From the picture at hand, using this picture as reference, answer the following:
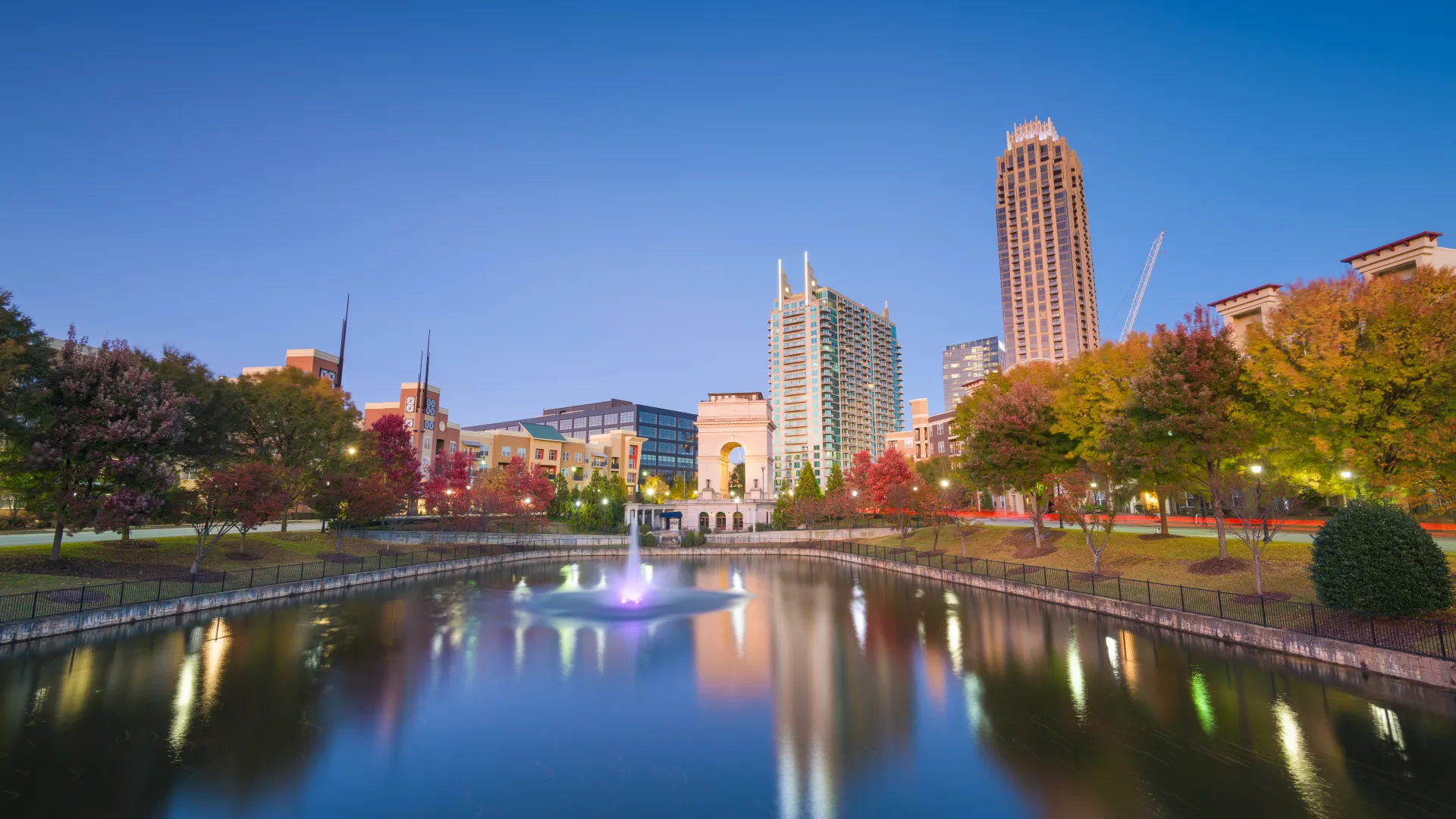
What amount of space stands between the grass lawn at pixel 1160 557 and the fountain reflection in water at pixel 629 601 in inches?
720

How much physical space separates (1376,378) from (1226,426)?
5149 mm

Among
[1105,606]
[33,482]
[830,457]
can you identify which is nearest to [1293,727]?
[1105,606]

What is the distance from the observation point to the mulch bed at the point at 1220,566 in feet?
84.3

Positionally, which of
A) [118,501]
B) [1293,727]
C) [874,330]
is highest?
[874,330]

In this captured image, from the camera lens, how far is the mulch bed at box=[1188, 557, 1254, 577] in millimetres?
25688

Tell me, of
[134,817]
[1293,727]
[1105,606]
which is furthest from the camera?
[1105,606]

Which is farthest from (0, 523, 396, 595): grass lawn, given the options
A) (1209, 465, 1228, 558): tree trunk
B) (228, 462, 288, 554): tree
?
(1209, 465, 1228, 558): tree trunk

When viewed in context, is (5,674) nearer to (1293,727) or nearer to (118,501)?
(118,501)

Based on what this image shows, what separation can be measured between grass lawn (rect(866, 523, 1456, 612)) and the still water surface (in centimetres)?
700

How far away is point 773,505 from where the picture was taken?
7181 cm

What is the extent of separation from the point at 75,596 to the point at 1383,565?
39.4 metres

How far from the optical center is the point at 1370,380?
20.0 metres

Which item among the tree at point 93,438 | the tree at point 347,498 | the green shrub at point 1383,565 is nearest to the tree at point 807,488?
the tree at point 347,498

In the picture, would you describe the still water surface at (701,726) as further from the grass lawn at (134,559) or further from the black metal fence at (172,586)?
the grass lawn at (134,559)
